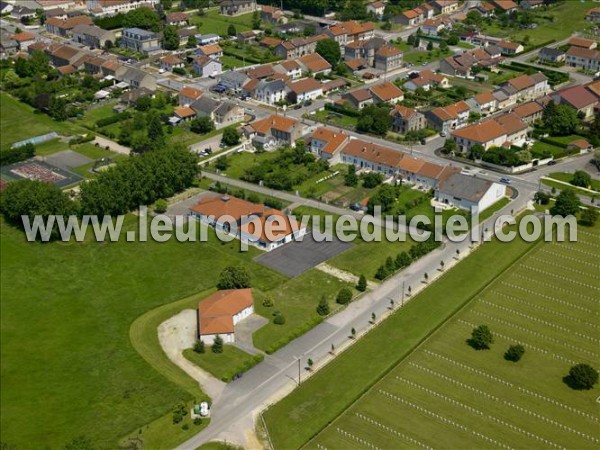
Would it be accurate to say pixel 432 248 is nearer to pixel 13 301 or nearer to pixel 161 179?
pixel 161 179

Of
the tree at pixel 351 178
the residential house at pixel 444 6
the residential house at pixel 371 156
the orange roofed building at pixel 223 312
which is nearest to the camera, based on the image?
the orange roofed building at pixel 223 312

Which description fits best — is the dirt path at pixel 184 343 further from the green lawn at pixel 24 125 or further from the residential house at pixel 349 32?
the residential house at pixel 349 32

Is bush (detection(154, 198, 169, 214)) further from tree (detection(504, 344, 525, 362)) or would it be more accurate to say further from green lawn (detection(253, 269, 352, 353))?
tree (detection(504, 344, 525, 362))

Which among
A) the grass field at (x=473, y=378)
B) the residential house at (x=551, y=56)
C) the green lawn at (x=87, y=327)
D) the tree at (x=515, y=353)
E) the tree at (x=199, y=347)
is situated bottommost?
the green lawn at (x=87, y=327)

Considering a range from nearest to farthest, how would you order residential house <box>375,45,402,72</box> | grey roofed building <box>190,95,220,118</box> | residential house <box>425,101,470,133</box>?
residential house <box>425,101,470,133</box> < grey roofed building <box>190,95,220,118</box> < residential house <box>375,45,402,72</box>

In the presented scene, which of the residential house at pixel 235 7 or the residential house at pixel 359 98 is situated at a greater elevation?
the residential house at pixel 235 7

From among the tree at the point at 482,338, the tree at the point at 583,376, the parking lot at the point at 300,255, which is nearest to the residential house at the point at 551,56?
the parking lot at the point at 300,255

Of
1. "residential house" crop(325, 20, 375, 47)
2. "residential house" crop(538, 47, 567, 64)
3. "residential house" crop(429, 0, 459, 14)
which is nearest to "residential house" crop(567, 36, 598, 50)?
"residential house" crop(538, 47, 567, 64)
